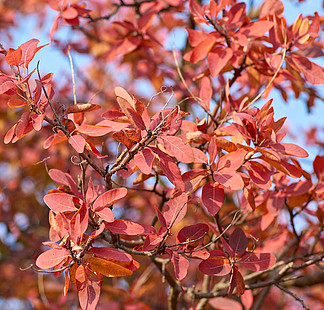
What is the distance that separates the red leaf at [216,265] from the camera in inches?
34.7

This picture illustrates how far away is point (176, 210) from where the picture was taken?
85 centimetres

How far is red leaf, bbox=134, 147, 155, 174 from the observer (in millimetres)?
780

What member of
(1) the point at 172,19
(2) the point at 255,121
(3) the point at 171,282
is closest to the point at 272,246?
(3) the point at 171,282

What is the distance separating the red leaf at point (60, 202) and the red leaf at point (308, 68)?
760 mm

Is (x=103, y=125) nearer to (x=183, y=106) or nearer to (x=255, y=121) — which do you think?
(x=255, y=121)

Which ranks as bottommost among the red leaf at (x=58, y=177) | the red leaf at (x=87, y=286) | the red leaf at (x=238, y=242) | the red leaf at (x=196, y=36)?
the red leaf at (x=87, y=286)

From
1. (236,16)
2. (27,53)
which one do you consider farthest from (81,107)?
(236,16)

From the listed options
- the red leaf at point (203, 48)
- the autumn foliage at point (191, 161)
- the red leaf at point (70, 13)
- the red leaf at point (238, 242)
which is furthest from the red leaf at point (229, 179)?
the red leaf at point (70, 13)

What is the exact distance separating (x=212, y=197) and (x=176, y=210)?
0.10 meters

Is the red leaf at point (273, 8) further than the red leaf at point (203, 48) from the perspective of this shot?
Yes

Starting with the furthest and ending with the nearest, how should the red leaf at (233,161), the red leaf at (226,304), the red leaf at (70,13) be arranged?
the red leaf at (70,13) → the red leaf at (226,304) → the red leaf at (233,161)

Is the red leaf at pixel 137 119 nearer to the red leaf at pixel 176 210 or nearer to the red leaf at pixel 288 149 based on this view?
Result: the red leaf at pixel 176 210

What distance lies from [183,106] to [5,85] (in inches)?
45.8

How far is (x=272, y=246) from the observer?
133 centimetres
